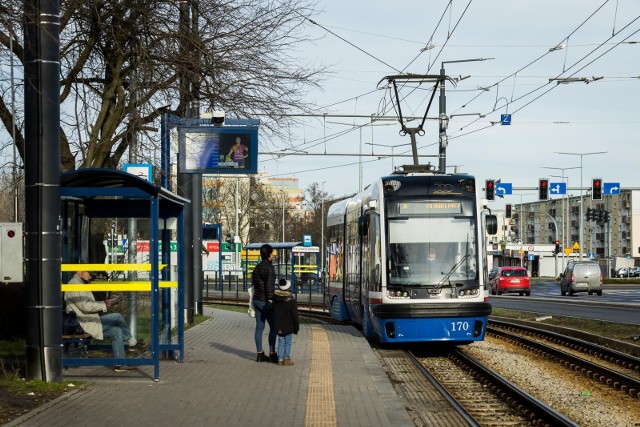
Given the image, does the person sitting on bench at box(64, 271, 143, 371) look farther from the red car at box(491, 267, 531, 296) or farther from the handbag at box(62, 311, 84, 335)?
the red car at box(491, 267, 531, 296)

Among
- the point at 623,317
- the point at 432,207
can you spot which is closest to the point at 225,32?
the point at 432,207

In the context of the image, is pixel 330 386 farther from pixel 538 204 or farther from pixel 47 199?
pixel 538 204

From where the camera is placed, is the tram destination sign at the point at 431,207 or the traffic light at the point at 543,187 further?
the traffic light at the point at 543,187

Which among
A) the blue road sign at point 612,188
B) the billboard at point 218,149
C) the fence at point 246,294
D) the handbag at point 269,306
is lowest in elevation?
the fence at point 246,294

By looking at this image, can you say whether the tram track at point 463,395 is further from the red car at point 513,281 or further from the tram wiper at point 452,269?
the red car at point 513,281

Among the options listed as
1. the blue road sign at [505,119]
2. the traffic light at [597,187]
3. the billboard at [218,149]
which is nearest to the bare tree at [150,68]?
the billboard at [218,149]

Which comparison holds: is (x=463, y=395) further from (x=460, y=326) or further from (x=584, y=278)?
(x=584, y=278)

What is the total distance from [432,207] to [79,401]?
9.16 metres

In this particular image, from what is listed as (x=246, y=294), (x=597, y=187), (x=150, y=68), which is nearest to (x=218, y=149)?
(x=150, y=68)

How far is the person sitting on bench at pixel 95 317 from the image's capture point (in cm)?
1294

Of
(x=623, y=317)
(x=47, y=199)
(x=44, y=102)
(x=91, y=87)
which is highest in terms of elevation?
(x=91, y=87)

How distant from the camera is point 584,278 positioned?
5234 cm

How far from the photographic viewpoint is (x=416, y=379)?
15.0 metres

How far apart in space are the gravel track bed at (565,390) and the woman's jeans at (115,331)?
534cm
